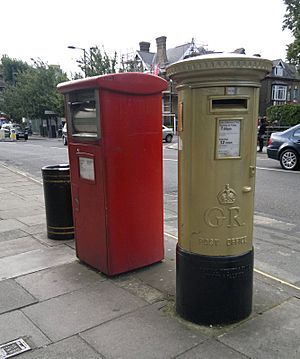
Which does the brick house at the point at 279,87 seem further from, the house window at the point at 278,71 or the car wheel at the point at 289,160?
the car wheel at the point at 289,160

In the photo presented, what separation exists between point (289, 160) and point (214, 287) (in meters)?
9.64

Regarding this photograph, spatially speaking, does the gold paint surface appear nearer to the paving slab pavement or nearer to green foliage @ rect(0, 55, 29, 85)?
the paving slab pavement

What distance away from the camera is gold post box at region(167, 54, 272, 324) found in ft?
8.39

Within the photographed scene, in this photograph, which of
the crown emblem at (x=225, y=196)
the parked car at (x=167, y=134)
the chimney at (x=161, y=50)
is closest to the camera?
the crown emblem at (x=225, y=196)

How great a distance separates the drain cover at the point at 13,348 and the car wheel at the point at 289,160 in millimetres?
10309

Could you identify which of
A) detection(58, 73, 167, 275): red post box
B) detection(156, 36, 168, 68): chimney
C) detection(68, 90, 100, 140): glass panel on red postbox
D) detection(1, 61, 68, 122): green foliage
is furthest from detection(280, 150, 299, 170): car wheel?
detection(156, 36, 168, 68): chimney

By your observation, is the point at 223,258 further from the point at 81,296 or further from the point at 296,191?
the point at 296,191

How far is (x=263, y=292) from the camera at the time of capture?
3393mm

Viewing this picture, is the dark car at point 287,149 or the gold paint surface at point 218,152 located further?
the dark car at point 287,149

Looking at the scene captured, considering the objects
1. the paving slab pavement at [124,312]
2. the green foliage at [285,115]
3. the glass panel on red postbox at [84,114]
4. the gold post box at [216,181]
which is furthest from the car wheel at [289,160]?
the green foliage at [285,115]

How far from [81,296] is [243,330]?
1.44 meters

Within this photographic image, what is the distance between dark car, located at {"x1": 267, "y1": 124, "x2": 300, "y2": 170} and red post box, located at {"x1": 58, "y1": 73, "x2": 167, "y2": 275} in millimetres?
8615

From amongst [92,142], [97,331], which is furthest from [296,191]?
[97,331]

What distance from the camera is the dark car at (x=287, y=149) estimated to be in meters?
11.4
